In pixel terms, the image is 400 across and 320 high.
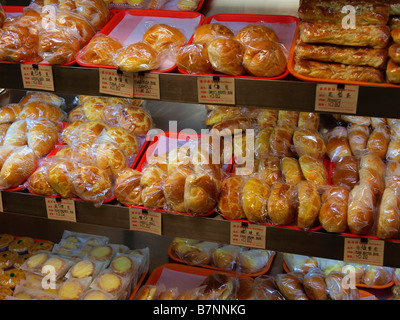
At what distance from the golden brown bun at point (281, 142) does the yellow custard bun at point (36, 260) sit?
1.33 meters

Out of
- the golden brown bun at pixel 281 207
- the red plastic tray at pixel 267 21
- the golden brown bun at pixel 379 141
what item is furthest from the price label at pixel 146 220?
the golden brown bun at pixel 379 141

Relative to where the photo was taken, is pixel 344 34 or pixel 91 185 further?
pixel 91 185

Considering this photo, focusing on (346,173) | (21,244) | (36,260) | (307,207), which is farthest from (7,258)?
(346,173)

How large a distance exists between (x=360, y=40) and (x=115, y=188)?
3.52 ft

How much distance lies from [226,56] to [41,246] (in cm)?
163

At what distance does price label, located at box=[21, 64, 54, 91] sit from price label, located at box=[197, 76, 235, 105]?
60 centimetres

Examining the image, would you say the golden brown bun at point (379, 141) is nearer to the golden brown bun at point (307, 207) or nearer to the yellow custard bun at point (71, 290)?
the golden brown bun at point (307, 207)

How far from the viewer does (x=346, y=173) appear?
5.54 ft

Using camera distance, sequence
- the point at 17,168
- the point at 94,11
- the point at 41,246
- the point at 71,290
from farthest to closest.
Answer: the point at 41,246, the point at 71,290, the point at 94,11, the point at 17,168

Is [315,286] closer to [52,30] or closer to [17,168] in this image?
[17,168]

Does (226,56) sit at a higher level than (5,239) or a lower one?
higher

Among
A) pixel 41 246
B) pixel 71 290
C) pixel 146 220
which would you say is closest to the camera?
pixel 146 220

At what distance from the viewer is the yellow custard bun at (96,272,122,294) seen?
200 centimetres

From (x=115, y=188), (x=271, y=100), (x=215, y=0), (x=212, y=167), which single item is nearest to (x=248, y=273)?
(x=212, y=167)
